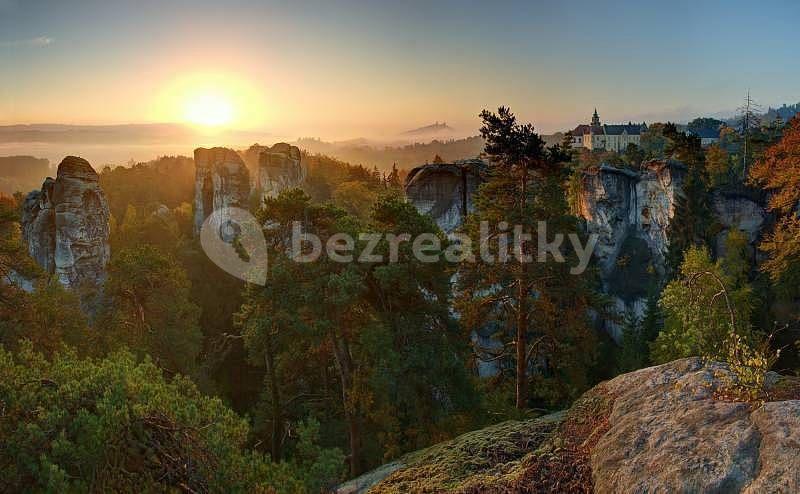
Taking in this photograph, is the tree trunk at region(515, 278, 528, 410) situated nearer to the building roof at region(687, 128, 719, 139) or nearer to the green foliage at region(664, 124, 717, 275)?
the green foliage at region(664, 124, 717, 275)

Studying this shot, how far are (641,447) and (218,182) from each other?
138 feet

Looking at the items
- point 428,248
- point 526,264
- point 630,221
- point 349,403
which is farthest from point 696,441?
point 630,221

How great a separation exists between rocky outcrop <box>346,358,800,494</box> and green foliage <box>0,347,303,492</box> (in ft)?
7.04

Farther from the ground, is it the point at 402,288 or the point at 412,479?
the point at 402,288

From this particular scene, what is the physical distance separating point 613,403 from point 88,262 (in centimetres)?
3012

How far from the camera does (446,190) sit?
3188 centimetres

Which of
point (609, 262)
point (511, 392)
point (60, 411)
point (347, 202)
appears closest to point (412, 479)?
point (60, 411)

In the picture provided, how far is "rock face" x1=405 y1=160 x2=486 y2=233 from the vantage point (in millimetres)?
31344

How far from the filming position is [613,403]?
23.8 ft

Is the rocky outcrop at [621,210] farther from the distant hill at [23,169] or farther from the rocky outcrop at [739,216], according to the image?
the distant hill at [23,169]

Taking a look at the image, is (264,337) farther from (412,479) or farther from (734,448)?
(734,448)

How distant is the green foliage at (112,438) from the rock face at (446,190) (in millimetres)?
24343

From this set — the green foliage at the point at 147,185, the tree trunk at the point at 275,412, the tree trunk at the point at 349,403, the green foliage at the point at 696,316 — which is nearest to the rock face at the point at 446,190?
the green foliage at the point at 696,316

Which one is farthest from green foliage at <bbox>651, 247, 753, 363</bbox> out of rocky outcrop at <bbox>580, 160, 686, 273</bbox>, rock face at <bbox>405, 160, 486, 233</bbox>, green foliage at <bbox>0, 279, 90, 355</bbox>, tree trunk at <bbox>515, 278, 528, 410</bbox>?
green foliage at <bbox>0, 279, 90, 355</bbox>
